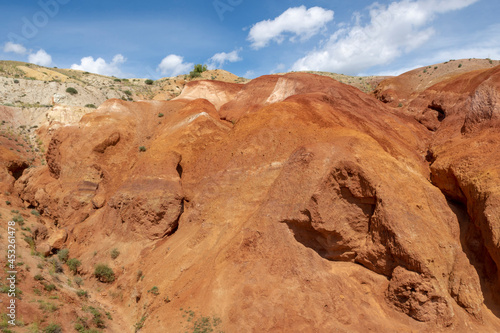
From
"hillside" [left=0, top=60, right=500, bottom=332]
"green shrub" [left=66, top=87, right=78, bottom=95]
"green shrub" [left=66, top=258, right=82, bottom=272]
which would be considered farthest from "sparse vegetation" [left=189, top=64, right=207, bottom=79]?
"green shrub" [left=66, top=258, right=82, bottom=272]

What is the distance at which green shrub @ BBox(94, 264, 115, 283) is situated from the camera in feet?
45.1

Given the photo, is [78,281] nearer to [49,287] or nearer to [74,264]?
[74,264]

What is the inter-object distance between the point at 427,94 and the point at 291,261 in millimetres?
20785

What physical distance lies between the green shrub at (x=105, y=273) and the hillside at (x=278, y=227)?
0.06 m

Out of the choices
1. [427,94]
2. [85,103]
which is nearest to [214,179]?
[427,94]

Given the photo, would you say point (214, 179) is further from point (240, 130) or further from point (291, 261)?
point (291, 261)

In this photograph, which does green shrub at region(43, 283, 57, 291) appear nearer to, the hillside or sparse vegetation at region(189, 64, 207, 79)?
the hillside

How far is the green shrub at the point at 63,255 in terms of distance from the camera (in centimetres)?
1503

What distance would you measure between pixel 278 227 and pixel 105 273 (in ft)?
28.9

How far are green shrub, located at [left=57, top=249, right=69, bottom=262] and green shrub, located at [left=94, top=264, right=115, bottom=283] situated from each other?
266cm

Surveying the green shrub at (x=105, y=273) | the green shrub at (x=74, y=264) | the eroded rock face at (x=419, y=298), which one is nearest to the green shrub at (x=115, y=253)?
the green shrub at (x=105, y=273)

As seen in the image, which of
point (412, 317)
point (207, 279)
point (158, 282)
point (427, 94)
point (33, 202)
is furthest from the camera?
Result: point (427, 94)

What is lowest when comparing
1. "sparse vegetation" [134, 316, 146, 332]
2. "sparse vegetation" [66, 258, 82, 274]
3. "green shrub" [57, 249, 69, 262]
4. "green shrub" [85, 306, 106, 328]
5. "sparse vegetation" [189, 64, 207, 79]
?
"sparse vegetation" [134, 316, 146, 332]

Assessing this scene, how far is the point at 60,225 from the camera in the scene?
17750mm
